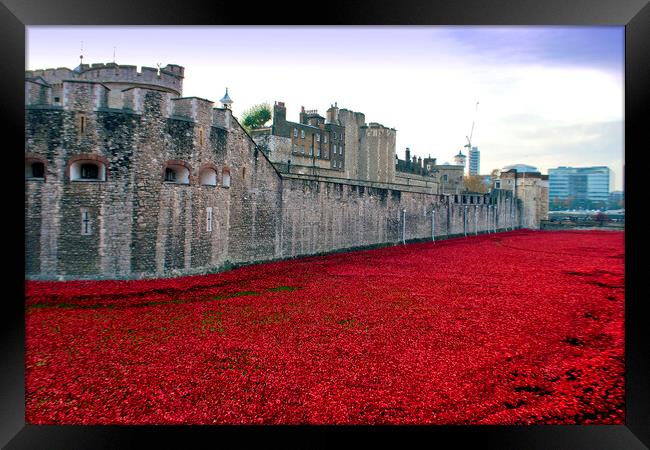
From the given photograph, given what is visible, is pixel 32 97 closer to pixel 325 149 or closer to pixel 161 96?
pixel 161 96

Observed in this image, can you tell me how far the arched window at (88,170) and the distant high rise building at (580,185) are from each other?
86336 mm

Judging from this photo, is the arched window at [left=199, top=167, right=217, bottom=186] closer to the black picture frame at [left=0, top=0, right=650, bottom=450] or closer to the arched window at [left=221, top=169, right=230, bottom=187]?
the arched window at [left=221, top=169, right=230, bottom=187]

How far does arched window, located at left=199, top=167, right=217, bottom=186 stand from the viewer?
58.9 ft

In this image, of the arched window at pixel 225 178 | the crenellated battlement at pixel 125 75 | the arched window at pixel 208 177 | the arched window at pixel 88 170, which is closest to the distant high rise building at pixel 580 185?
the crenellated battlement at pixel 125 75

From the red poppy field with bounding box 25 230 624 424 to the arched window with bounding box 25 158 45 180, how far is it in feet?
11.5

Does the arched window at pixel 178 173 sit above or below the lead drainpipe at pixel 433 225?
above

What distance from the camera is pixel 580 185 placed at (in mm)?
100812

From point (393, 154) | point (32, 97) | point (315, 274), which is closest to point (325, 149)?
point (393, 154)

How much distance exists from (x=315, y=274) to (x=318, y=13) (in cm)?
1298

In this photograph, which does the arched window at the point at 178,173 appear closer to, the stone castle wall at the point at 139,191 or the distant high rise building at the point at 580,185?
the stone castle wall at the point at 139,191

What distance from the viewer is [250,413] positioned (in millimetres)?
6574

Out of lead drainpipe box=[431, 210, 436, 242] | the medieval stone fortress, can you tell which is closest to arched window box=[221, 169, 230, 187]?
the medieval stone fortress

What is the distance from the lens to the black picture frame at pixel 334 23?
20.4 feet
